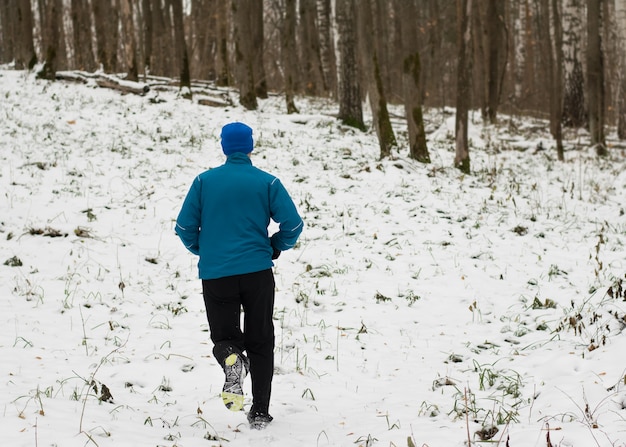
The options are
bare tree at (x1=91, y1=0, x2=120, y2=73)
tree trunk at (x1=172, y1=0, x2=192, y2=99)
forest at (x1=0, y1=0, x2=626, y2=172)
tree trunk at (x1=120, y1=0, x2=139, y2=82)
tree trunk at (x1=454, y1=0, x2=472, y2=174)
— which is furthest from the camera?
bare tree at (x1=91, y1=0, x2=120, y2=73)

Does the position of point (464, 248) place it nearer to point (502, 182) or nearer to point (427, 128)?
point (502, 182)

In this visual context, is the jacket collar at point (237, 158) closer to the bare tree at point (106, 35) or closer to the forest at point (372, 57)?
the forest at point (372, 57)

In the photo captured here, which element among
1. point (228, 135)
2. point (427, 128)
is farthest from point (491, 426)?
point (427, 128)

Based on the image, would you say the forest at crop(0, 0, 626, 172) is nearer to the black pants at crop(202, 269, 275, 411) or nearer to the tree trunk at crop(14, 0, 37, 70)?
the tree trunk at crop(14, 0, 37, 70)

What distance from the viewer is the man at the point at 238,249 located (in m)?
3.70

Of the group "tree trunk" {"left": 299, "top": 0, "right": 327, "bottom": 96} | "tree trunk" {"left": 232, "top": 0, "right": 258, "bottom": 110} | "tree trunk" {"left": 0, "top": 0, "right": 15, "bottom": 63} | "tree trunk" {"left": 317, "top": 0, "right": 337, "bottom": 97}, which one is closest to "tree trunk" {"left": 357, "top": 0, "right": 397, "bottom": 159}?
"tree trunk" {"left": 232, "top": 0, "right": 258, "bottom": 110}

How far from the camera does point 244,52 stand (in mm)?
17000

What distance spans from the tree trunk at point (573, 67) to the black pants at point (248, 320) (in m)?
17.0

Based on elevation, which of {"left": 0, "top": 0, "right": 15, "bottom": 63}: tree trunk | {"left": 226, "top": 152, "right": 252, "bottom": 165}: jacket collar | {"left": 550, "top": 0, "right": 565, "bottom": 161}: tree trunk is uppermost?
{"left": 0, "top": 0, "right": 15, "bottom": 63}: tree trunk

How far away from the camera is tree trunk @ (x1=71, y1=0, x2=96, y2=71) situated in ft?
74.8

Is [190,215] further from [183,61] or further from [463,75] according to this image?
[183,61]

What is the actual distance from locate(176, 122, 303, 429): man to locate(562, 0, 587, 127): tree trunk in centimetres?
1684

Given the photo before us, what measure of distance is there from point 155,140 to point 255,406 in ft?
35.0

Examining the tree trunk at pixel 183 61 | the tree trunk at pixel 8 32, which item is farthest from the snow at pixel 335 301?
the tree trunk at pixel 8 32
